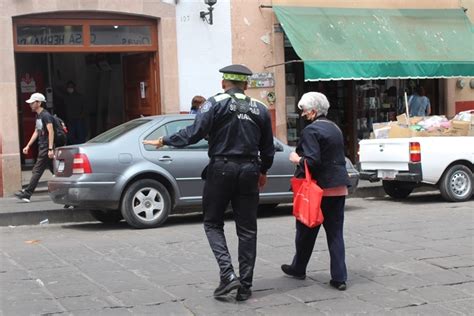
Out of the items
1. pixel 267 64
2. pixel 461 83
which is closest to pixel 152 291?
pixel 267 64

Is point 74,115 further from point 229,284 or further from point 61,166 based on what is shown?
point 229,284

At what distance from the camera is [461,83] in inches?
680

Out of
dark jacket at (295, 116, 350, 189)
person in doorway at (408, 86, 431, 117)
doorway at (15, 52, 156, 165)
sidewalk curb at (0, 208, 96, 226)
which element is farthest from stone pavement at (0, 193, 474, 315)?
person in doorway at (408, 86, 431, 117)

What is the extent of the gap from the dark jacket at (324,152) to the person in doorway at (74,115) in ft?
35.1

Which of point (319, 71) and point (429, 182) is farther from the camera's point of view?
point (319, 71)

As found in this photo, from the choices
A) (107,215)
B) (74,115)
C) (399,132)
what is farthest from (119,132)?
(74,115)

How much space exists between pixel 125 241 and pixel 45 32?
635 centimetres

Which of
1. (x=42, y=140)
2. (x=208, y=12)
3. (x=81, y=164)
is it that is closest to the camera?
(x=81, y=164)

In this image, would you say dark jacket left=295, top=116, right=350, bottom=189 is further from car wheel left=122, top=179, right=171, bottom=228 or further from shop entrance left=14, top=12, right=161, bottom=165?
shop entrance left=14, top=12, right=161, bottom=165

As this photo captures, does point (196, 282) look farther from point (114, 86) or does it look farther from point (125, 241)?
point (114, 86)

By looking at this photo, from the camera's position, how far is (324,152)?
600 centimetres

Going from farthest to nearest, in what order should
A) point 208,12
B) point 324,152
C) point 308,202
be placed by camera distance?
point 208,12, point 324,152, point 308,202

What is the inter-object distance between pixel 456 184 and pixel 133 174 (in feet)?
18.6

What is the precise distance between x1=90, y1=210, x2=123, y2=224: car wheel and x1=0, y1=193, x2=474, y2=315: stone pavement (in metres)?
0.36
